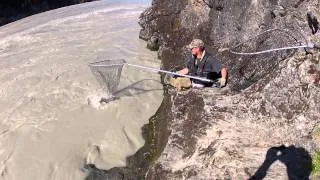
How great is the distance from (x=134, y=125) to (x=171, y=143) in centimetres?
226

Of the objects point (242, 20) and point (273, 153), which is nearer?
point (273, 153)

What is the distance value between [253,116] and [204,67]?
1.92m

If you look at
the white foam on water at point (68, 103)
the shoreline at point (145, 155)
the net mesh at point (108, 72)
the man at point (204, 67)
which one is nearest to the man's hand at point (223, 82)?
the man at point (204, 67)

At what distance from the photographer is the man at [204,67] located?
9.81 m

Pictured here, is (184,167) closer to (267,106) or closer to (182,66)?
(267,106)

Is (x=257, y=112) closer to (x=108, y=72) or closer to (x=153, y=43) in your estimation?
(x=108, y=72)

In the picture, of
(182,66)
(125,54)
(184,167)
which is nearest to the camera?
(184,167)

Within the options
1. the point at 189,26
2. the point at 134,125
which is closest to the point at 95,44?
the point at 189,26

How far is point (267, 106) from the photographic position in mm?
8570

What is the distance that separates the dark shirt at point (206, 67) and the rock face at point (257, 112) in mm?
416

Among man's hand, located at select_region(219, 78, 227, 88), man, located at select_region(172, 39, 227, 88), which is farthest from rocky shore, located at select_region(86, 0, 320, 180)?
man, located at select_region(172, 39, 227, 88)

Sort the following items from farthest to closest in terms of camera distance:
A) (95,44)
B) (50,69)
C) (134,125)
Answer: (95,44) < (50,69) < (134,125)

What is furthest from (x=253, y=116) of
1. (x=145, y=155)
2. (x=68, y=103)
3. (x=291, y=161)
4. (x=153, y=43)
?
(x=153, y=43)

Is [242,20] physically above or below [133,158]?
above
